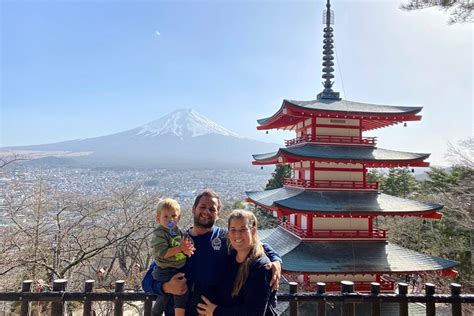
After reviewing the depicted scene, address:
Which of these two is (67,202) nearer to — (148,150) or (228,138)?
(148,150)

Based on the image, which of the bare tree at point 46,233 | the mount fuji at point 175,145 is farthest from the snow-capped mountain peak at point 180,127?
the bare tree at point 46,233

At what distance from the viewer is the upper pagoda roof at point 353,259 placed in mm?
7488

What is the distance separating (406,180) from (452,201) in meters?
10.8

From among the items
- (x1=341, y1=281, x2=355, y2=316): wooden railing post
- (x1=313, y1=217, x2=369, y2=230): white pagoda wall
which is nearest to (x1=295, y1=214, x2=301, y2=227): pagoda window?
(x1=313, y1=217, x2=369, y2=230): white pagoda wall

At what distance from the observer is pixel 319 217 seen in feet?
27.8

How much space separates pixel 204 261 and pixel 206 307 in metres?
0.31

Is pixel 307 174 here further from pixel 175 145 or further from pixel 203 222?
pixel 175 145

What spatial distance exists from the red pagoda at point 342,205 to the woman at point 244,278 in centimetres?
575

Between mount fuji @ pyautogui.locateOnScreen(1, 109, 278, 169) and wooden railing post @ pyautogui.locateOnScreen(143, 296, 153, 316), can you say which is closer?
wooden railing post @ pyautogui.locateOnScreen(143, 296, 153, 316)

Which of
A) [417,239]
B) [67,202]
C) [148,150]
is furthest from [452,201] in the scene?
[148,150]

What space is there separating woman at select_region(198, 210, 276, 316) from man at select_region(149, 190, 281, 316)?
0.08 metres

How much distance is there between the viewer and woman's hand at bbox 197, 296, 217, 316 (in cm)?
202

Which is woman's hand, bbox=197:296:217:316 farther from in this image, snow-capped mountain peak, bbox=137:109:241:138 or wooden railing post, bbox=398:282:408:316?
snow-capped mountain peak, bbox=137:109:241:138

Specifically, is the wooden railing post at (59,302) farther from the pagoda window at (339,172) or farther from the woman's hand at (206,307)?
the pagoda window at (339,172)
